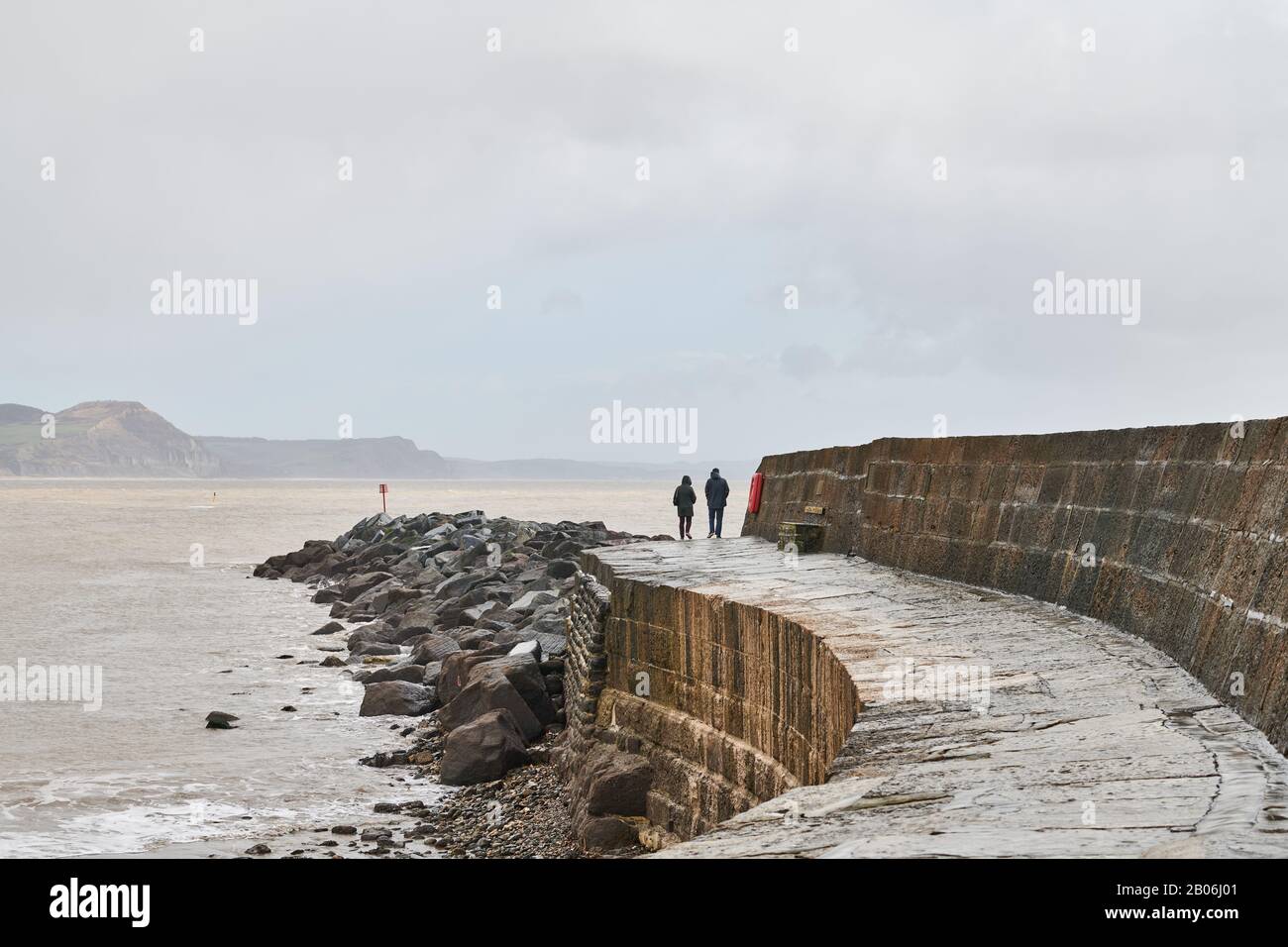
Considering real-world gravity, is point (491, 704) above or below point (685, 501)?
below

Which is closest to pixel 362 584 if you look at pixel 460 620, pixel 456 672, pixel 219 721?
pixel 460 620

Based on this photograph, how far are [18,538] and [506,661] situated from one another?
56.9 m

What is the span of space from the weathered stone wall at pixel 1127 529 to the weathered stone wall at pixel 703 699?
5.55ft

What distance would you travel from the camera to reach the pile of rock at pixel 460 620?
15023 millimetres

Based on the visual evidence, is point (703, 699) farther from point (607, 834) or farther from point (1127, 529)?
point (1127, 529)

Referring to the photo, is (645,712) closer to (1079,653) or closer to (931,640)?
(931,640)

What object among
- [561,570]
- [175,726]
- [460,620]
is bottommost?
[175,726]

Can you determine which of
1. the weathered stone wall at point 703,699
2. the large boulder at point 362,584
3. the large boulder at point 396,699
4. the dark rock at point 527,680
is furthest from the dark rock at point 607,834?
the large boulder at point 362,584

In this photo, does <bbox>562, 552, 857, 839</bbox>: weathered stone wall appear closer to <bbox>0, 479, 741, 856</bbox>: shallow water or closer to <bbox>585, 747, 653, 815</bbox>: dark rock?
<bbox>585, 747, 653, 815</bbox>: dark rock

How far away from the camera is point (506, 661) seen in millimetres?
16266

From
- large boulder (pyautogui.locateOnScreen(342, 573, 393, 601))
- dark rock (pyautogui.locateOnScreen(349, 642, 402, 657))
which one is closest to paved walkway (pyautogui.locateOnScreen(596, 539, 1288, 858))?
dark rock (pyautogui.locateOnScreen(349, 642, 402, 657))

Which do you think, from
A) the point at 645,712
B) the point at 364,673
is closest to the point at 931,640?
the point at 645,712

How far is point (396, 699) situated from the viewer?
17.8 metres

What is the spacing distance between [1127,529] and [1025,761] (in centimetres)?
344
